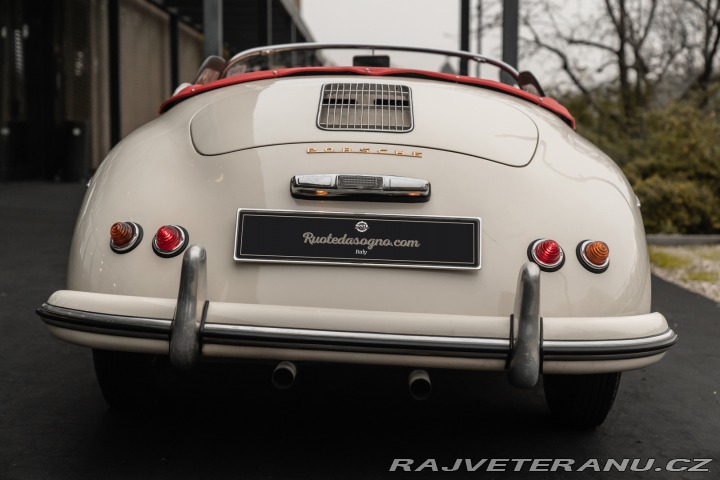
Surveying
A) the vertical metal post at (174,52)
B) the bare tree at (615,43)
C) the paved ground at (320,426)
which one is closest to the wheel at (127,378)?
the paved ground at (320,426)

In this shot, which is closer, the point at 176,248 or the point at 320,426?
the point at 176,248

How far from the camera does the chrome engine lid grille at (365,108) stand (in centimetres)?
299

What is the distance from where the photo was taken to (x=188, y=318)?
2.53 meters

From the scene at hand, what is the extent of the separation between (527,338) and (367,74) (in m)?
1.52

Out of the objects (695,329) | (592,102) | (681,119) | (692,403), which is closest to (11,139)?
(592,102)

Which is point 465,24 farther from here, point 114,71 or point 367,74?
point 114,71

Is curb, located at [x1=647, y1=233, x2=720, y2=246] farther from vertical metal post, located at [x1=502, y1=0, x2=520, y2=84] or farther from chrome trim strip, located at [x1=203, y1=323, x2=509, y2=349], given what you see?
chrome trim strip, located at [x1=203, y1=323, x2=509, y2=349]

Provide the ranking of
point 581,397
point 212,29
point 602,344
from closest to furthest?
point 602,344 < point 581,397 < point 212,29

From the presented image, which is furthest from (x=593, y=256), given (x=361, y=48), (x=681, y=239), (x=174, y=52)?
(x=174, y=52)

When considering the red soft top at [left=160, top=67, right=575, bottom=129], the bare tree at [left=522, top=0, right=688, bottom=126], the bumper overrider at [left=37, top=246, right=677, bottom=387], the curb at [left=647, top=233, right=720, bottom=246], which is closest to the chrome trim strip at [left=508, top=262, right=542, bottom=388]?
the bumper overrider at [left=37, top=246, right=677, bottom=387]

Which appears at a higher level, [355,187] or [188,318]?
[355,187]

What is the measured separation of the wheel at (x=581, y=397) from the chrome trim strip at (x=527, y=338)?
2.00 ft

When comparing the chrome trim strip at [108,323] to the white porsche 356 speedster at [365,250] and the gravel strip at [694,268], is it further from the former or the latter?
the gravel strip at [694,268]

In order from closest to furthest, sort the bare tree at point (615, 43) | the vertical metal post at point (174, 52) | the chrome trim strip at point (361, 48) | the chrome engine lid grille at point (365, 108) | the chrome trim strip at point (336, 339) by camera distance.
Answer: the chrome trim strip at point (336, 339) < the chrome engine lid grille at point (365, 108) < the chrome trim strip at point (361, 48) < the bare tree at point (615, 43) < the vertical metal post at point (174, 52)
